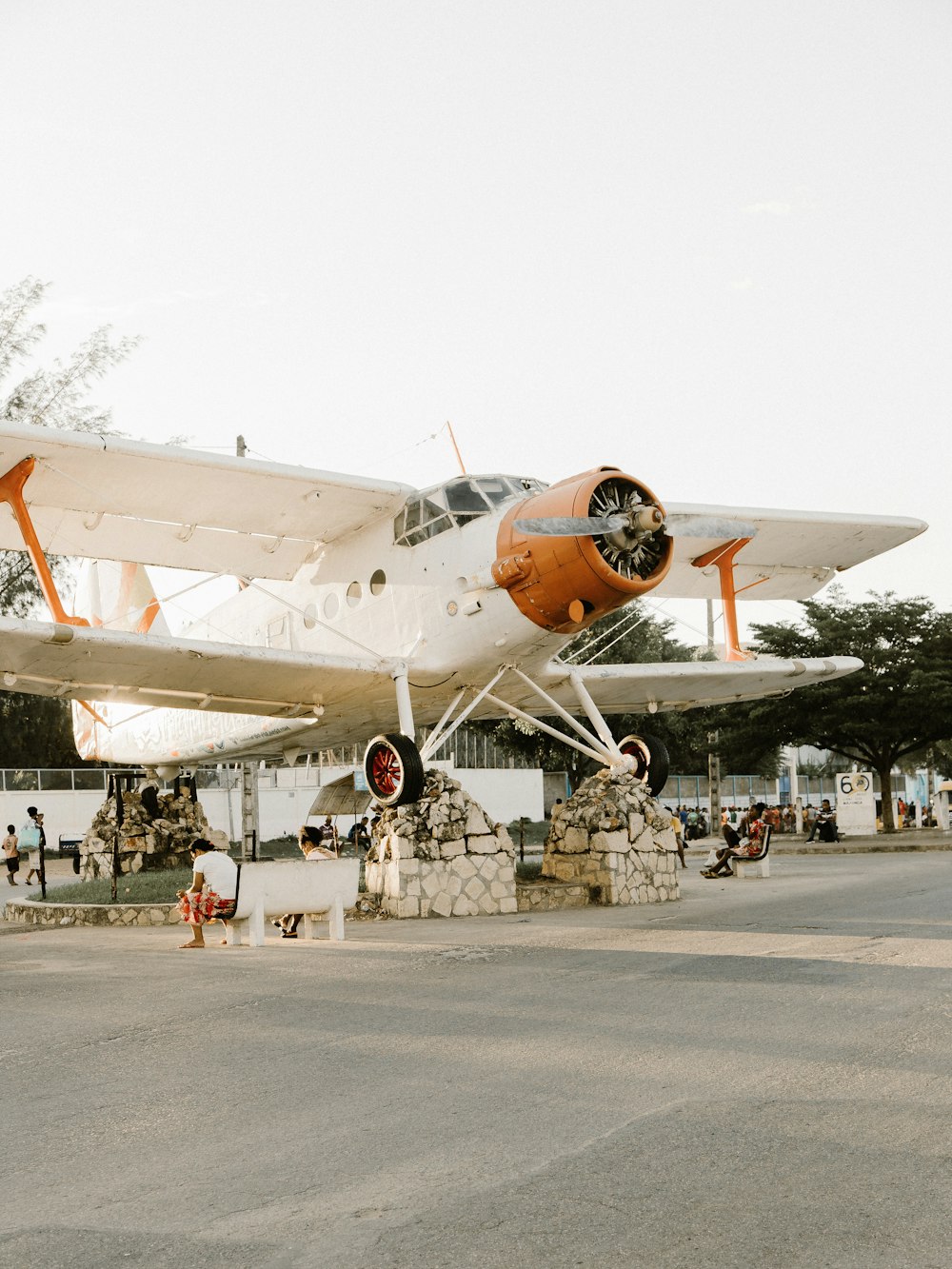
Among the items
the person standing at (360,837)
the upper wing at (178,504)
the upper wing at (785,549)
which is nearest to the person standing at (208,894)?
the upper wing at (178,504)

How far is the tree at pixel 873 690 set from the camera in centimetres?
4009

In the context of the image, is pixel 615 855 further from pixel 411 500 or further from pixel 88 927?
pixel 88 927

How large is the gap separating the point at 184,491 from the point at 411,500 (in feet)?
10.0

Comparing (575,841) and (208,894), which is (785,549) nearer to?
(575,841)

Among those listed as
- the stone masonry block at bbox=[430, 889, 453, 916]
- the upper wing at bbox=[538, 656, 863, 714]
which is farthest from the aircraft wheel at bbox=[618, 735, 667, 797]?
the stone masonry block at bbox=[430, 889, 453, 916]

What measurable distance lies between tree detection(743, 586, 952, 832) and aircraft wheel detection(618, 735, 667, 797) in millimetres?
22586

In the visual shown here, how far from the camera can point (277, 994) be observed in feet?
29.2

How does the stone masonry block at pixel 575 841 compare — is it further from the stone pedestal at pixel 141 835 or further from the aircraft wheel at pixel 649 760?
the stone pedestal at pixel 141 835

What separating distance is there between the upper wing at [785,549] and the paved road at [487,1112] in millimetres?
9383

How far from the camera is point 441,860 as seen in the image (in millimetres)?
15781

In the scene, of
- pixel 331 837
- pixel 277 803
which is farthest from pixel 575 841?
pixel 277 803

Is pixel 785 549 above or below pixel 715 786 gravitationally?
above

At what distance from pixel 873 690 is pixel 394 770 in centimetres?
3011

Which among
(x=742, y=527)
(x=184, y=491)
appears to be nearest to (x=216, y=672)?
(x=184, y=491)
